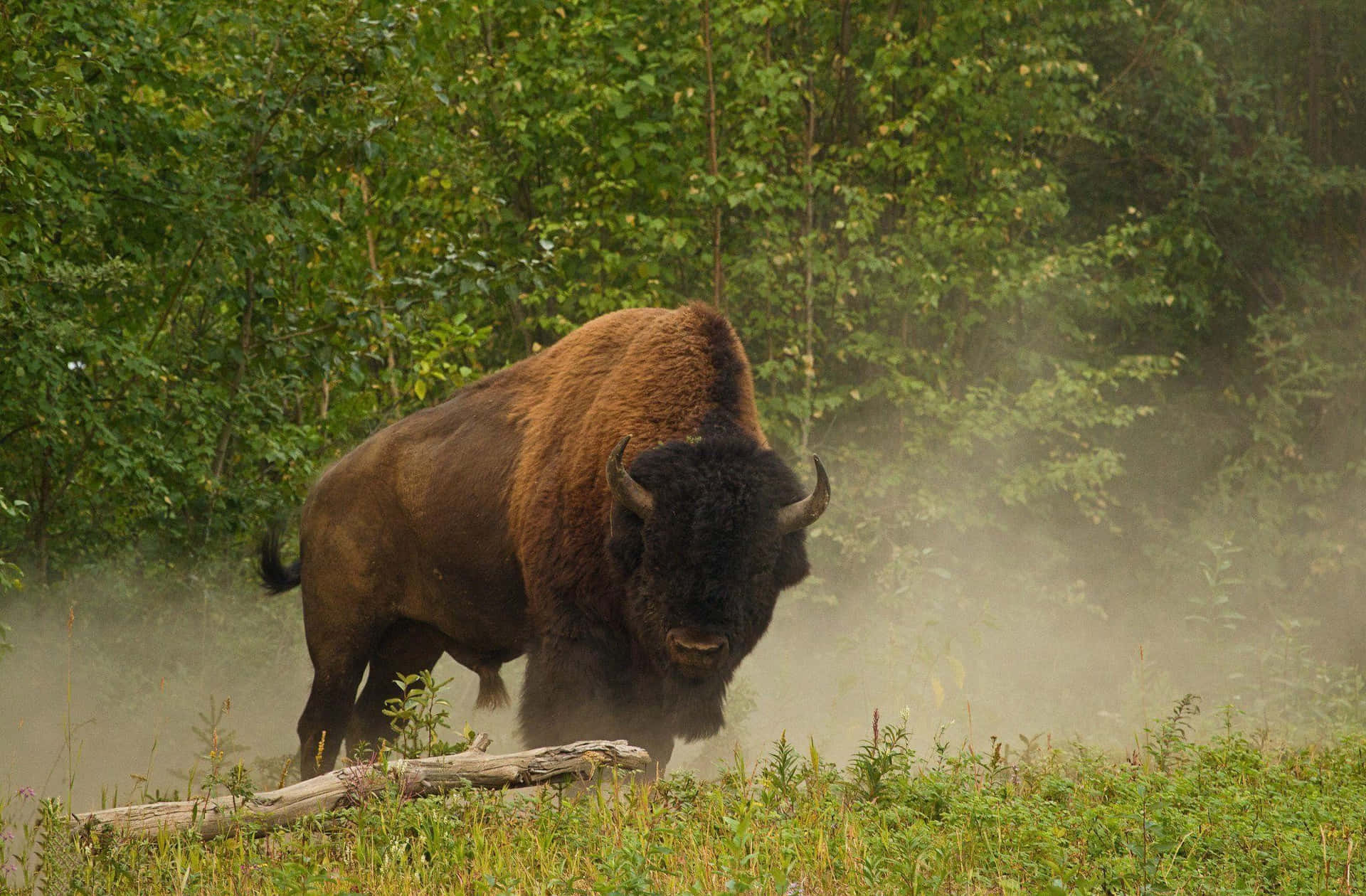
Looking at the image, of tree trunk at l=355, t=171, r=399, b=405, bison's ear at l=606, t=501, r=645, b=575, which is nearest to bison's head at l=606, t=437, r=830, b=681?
bison's ear at l=606, t=501, r=645, b=575

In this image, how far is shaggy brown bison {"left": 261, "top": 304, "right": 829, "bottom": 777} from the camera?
5023mm

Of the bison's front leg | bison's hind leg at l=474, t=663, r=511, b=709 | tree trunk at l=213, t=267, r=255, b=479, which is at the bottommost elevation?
the bison's front leg

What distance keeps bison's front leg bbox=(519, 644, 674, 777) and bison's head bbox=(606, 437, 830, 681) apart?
0.86 ft

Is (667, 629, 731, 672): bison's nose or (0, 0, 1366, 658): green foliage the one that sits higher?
(0, 0, 1366, 658): green foliage

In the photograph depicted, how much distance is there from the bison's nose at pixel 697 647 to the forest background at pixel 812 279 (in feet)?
10.1

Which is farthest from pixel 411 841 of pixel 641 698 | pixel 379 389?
pixel 379 389

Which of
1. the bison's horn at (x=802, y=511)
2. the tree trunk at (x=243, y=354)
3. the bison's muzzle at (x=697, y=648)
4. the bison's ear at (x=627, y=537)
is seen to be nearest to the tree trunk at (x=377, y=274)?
the tree trunk at (x=243, y=354)

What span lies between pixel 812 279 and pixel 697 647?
313 inches

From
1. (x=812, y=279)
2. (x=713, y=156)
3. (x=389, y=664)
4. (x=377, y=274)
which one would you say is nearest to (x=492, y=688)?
(x=389, y=664)

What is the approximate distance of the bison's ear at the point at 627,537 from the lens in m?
5.15

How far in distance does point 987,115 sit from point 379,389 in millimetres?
6193

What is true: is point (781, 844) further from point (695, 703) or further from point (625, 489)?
point (625, 489)

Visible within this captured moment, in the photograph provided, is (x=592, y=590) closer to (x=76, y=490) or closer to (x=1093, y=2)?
(x=76, y=490)

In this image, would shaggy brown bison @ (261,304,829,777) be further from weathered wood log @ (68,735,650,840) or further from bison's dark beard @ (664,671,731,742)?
weathered wood log @ (68,735,650,840)
